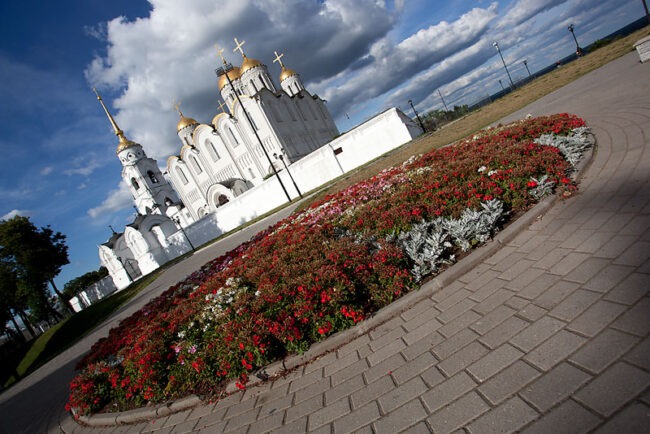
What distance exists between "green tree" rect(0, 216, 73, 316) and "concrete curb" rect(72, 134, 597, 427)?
39.4 meters

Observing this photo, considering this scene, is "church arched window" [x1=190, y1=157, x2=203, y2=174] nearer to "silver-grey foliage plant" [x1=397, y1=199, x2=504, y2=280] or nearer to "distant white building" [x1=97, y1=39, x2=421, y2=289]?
"distant white building" [x1=97, y1=39, x2=421, y2=289]

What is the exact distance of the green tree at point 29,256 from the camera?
1233 inches

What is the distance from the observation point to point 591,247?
336 cm

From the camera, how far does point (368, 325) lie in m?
3.87

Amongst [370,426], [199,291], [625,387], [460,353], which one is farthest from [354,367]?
[199,291]

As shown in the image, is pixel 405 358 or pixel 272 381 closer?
pixel 405 358

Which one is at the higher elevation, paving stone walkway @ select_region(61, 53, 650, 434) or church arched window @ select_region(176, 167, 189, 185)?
church arched window @ select_region(176, 167, 189, 185)

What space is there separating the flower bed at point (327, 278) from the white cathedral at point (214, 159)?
34443 mm

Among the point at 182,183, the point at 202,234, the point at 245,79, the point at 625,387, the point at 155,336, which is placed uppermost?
the point at 245,79

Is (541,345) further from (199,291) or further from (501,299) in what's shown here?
(199,291)

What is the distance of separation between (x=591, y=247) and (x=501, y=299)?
1.24m

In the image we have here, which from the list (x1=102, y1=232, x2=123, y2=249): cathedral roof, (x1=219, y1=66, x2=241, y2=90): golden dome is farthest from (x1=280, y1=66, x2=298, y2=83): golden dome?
(x1=102, y1=232, x2=123, y2=249): cathedral roof

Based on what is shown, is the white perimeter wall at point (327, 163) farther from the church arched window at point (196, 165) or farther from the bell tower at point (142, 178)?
the bell tower at point (142, 178)

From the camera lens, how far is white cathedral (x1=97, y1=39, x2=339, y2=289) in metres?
43.0
